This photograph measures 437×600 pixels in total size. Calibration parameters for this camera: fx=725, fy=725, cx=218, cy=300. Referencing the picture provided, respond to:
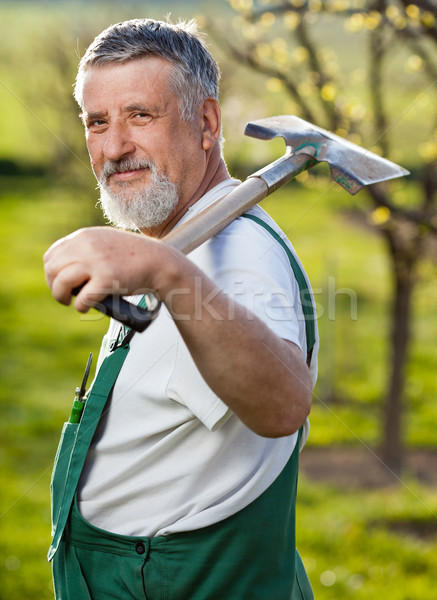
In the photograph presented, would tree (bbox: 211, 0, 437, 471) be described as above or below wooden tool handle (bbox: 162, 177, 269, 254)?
above

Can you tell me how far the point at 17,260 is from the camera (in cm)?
1481

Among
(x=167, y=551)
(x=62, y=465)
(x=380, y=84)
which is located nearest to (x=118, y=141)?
(x=62, y=465)

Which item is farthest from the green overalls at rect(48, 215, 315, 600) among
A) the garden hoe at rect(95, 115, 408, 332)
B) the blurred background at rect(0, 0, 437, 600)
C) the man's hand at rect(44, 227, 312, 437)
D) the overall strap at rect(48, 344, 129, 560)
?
the blurred background at rect(0, 0, 437, 600)

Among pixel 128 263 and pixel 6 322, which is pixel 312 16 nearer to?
pixel 128 263

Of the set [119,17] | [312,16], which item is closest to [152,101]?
[312,16]

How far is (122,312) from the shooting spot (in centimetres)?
141

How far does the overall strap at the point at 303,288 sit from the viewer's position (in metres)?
1.78

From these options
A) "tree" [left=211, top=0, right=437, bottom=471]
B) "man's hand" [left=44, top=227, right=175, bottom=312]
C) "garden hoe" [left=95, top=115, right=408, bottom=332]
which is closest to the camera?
"man's hand" [left=44, top=227, right=175, bottom=312]

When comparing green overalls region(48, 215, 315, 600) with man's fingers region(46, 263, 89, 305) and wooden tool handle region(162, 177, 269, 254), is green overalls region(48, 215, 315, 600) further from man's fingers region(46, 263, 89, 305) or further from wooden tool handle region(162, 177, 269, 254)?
man's fingers region(46, 263, 89, 305)

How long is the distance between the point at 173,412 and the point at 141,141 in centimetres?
71

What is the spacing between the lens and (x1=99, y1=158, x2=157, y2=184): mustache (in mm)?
1923

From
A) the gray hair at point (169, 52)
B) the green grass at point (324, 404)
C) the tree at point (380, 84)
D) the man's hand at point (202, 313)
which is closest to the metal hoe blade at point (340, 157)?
the gray hair at point (169, 52)

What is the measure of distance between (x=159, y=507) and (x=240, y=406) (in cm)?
51

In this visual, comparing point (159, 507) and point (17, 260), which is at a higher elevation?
point (17, 260)
